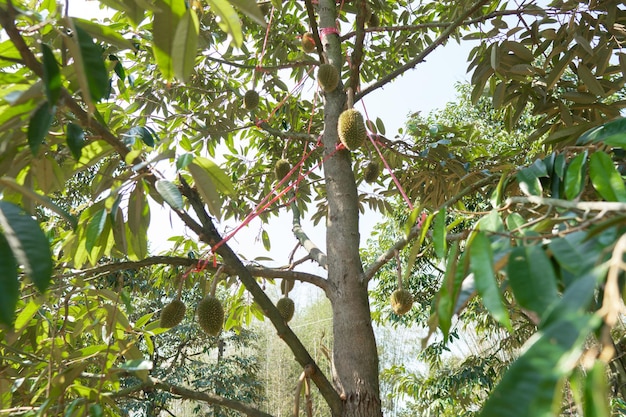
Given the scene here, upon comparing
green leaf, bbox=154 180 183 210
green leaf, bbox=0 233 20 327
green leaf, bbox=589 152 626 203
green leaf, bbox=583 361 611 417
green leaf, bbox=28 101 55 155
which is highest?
green leaf, bbox=28 101 55 155

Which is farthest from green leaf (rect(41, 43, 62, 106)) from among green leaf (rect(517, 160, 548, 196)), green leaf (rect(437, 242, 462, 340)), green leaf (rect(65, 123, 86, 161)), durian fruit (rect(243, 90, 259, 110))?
durian fruit (rect(243, 90, 259, 110))

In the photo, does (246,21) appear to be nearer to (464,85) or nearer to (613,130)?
(613,130)

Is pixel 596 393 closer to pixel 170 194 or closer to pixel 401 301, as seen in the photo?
pixel 170 194

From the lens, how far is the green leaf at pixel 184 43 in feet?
1.82

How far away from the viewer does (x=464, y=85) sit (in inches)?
236

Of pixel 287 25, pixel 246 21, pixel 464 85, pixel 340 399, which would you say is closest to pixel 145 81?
pixel 246 21

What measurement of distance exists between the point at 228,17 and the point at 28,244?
1.05 feet

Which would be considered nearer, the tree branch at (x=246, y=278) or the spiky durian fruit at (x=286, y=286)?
the tree branch at (x=246, y=278)

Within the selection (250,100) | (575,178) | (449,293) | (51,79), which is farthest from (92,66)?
(250,100)

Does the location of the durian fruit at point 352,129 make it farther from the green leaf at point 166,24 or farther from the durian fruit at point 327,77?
the green leaf at point 166,24

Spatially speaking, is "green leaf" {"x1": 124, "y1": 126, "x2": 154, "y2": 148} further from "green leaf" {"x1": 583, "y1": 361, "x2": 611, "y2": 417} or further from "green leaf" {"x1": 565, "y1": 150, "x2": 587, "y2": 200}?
"green leaf" {"x1": 583, "y1": 361, "x2": 611, "y2": 417}

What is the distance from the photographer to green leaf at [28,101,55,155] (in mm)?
460

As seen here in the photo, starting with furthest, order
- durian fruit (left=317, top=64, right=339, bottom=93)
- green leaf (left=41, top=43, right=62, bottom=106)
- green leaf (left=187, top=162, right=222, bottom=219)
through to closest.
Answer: durian fruit (left=317, top=64, right=339, bottom=93) < green leaf (left=187, top=162, right=222, bottom=219) < green leaf (left=41, top=43, right=62, bottom=106)

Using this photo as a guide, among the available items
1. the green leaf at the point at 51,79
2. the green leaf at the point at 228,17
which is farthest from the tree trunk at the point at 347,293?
the green leaf at the point at 51,79
